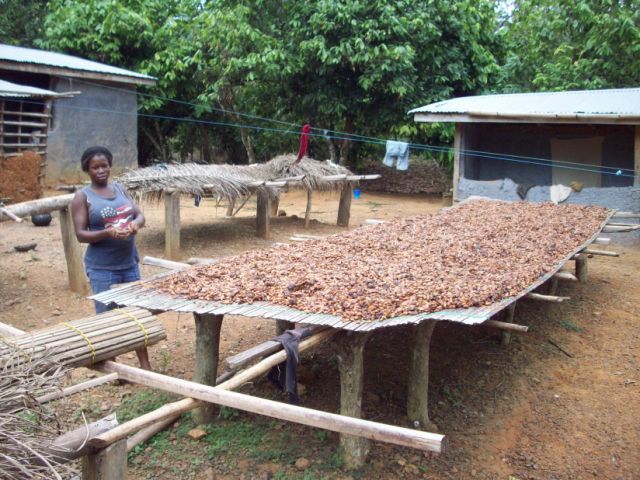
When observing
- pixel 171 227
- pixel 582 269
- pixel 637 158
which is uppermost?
pixel 637 158

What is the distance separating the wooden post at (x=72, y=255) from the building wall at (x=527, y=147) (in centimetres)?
755

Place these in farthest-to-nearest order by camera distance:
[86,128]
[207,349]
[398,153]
A: 1. [86,128]
2. [398,153]
3. [207,349]

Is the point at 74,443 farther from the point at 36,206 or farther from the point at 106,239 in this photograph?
the point at 36,206

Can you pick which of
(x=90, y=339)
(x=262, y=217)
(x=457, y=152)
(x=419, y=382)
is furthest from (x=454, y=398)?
(x=457, y=152)

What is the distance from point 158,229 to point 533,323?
6560mm

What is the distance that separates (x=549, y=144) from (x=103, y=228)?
992 centimetres

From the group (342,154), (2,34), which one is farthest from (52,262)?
(2,34)

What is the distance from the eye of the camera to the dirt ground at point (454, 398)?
145 inches

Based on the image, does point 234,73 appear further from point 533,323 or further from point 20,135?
point 533,323

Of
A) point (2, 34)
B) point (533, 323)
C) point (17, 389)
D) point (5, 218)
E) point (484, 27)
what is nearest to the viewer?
point (17, 389)

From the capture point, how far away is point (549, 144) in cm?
1189

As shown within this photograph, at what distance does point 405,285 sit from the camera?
364cm

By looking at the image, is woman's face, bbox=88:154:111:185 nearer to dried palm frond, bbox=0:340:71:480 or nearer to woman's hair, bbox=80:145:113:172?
woman's hair, bbox=80:145:113:172

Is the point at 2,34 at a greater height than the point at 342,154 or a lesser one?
greater
